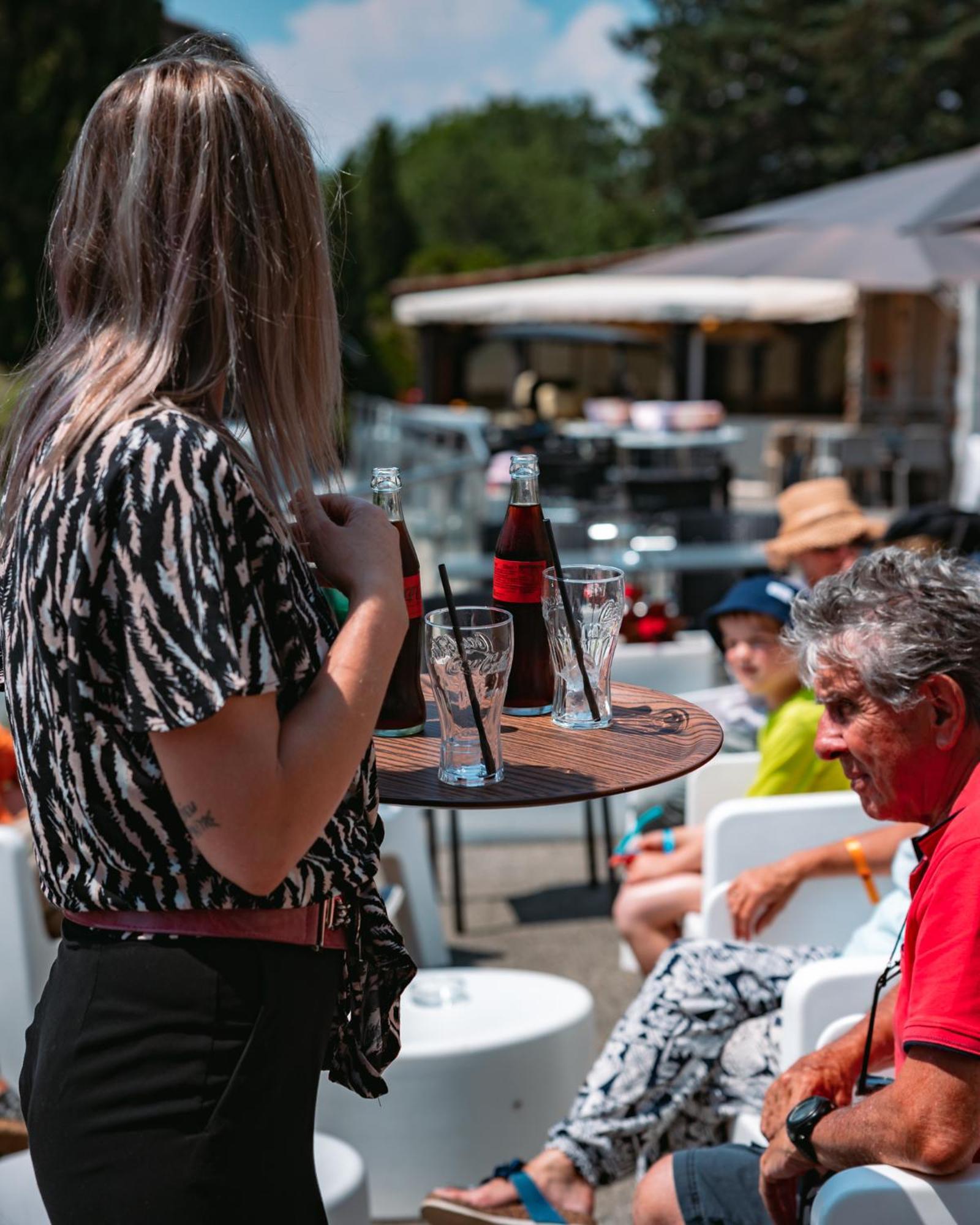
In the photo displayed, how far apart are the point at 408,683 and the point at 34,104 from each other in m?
14.0

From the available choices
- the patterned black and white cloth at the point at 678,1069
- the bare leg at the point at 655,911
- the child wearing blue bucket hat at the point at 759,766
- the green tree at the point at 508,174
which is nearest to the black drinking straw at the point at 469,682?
the patterned black and white cloth at the point at 678,1069

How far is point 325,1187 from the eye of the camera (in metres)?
2.19

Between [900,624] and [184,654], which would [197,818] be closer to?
[184,654]

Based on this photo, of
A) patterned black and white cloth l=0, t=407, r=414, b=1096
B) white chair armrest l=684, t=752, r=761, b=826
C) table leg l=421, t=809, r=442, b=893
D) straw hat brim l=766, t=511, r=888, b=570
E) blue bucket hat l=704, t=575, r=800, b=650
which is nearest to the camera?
patterned black and white cloth l=0, t=407, r=414, b=1096

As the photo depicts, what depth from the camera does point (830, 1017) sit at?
235cm

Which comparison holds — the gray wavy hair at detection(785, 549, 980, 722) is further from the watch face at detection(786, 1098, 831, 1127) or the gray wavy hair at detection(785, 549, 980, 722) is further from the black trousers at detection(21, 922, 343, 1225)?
the black trousers at detection(21, 922, 343, 1225)

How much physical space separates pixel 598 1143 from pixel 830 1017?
47 cm

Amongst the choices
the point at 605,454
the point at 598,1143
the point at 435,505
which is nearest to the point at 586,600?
the point at 598,1143

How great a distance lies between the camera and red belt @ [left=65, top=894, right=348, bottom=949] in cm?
126

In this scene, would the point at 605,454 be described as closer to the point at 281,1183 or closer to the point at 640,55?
the point at 281,1183

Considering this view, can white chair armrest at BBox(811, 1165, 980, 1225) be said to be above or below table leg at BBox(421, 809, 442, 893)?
above

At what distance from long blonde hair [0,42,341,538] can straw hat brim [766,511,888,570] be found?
315 cm

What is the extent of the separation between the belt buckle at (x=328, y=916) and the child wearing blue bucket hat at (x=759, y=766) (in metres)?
A: 1.97

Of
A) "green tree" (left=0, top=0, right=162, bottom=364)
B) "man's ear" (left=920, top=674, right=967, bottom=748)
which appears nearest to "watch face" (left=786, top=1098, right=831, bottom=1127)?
"man's ear" (left=920, top=674, right=967, bottom=748)
